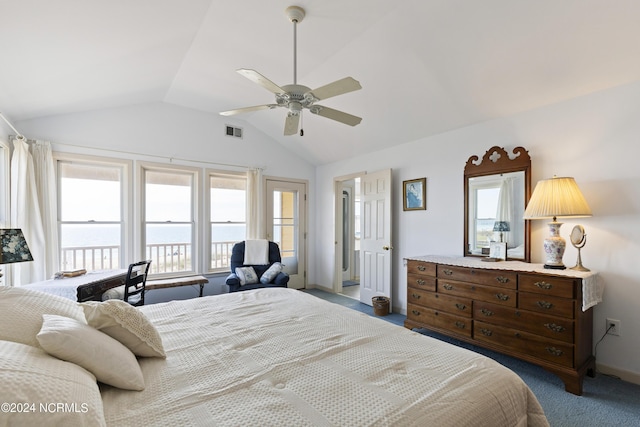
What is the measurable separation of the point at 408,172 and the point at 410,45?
1835 mm

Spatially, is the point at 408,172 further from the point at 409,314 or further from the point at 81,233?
the point at 81,233

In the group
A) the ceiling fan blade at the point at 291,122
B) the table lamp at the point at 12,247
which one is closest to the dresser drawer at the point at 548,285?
the ceiling fan blade at the point at 291,122

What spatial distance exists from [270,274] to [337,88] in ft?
9.90

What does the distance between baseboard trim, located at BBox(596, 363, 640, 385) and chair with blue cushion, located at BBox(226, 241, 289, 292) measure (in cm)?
341

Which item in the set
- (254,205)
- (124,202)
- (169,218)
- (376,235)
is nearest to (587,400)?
(376,235)

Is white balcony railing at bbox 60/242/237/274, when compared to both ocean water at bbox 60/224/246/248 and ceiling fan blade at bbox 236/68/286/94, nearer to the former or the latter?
ocean water at bbox 60/224/246/248

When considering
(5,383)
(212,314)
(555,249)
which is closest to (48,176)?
(212,314)

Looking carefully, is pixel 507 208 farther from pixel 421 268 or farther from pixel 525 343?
pixel 525 343

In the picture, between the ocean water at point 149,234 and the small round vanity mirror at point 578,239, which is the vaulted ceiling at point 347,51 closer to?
the small round vanity mirror at point 578,239

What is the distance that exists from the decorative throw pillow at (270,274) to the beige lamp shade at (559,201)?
3155 millimetres

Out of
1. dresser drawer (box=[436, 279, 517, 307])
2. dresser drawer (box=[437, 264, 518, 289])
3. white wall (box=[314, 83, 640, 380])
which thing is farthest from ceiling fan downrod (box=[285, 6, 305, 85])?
dresser drawer (box=[436, 279, 517, 307])

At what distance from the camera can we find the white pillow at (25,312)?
107 centimetres

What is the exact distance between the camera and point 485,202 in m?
3.36

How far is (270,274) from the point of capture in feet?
14.3
